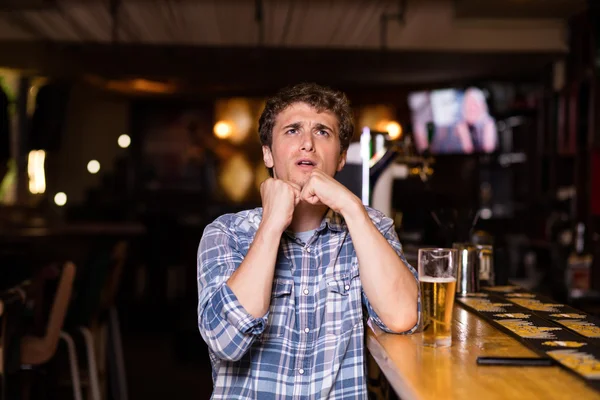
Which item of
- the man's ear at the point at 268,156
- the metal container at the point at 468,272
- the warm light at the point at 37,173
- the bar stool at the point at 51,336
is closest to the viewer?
the man's ear at the point at 268,156

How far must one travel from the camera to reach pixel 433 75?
7.86 metres

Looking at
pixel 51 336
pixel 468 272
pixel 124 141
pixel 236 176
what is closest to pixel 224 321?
pixel 468 272

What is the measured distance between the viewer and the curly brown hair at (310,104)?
1.96 m

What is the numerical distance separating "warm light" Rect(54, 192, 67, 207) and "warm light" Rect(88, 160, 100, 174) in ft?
1.33

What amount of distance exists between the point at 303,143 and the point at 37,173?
7.02 meters

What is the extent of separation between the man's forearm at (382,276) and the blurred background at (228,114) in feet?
13.5

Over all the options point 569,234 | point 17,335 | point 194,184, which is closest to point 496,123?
point 569,234

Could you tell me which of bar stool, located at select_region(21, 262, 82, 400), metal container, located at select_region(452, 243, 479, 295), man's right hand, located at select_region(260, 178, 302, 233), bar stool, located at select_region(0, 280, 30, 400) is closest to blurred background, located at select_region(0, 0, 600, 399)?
bar stool, located at select_region(21, 262, 82, 400)

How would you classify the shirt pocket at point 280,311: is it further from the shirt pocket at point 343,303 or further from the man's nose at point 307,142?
the man's nose at point 307,142

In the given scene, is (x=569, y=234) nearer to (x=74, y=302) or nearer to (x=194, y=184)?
(x=74, y=302)

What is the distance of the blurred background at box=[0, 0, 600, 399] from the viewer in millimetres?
6621

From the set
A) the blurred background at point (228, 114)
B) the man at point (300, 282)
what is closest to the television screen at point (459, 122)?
the blurred background at point (228, 114)

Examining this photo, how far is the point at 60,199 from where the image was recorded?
8.42 metres

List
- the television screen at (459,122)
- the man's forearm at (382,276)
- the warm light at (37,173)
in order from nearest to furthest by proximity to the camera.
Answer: the man's forearm at (382,276)
the television screen at (459,122)
the warm light at (37,173)
